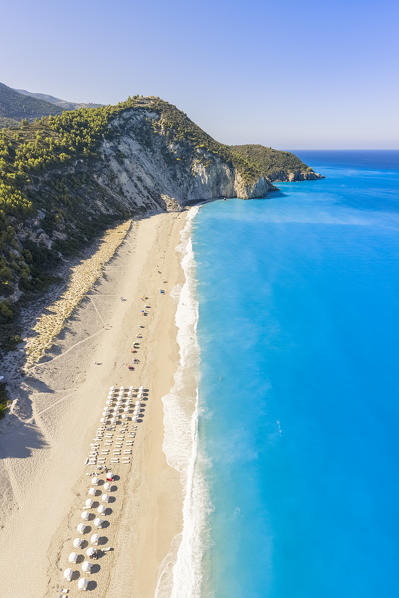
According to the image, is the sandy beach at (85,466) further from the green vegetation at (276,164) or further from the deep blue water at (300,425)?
the green vegetation at (276,164)

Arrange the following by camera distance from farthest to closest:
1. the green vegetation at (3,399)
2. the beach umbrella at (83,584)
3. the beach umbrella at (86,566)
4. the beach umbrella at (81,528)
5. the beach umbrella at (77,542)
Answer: the green vegetation at (3,399) → the beach umbrella at (81,528) → the beach umbrella at (77,542) → the beach umbrella at (86,566) → the beach umbrella at (83,584)

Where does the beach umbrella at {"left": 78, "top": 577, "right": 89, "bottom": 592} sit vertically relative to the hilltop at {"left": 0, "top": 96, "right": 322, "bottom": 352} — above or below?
below

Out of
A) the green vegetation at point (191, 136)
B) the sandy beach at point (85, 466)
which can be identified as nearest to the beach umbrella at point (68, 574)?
the sandy beach at point (85, 466)

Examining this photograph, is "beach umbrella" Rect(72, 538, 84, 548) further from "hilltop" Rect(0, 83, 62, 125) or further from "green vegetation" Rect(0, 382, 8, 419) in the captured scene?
"hilltop" Rect(0, 83, 62, 125)

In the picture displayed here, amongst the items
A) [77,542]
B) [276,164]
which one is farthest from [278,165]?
[77,542]

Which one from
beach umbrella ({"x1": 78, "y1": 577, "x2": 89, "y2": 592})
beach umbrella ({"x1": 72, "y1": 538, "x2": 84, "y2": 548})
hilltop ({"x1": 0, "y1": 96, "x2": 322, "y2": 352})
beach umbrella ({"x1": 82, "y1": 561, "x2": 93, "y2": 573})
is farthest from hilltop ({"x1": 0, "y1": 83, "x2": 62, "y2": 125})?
beach umbrella ({"x1": 78, "y1": 577, "x2": 89, "y2": 592})

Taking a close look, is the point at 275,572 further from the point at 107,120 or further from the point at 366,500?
the point at 107,120

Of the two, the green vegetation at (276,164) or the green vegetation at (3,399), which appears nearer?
the green vegetation at (3,399)
